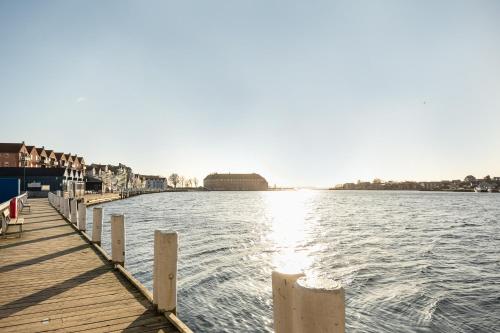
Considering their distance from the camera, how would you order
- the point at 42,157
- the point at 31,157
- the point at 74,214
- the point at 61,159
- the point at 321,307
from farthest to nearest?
the point at 61,159 → the point at 42,157 → the point at 31,157 → the point at 74,214 → the point at 321,307

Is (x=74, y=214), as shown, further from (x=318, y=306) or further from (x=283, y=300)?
(x=318, y=306)

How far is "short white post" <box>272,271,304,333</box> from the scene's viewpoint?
9.11 ft

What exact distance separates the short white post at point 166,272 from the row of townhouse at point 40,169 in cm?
3058

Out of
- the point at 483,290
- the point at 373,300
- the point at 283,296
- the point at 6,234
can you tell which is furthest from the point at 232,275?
the point at 283,296

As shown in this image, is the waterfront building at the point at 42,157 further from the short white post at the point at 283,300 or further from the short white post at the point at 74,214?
the short white post at the point at 283,300

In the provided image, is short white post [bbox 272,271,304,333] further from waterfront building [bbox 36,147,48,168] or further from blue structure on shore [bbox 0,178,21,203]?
waterfront building [bbox 36,147,48,168]

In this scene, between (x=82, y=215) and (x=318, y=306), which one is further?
(x=82, y=215)

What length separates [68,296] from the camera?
5926mm

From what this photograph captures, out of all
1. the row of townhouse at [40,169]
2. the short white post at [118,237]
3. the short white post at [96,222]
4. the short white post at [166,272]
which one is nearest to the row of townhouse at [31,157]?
the row of townhouse at [40,169]

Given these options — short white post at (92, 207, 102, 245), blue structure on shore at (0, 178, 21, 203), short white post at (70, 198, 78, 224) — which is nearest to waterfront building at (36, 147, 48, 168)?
blue structure on shore at (0, 178, 21, 203)

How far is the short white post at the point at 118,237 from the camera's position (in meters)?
7.53

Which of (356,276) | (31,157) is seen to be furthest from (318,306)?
(31,157)

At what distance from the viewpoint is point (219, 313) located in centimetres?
1034

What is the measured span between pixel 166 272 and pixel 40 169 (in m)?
68.6
